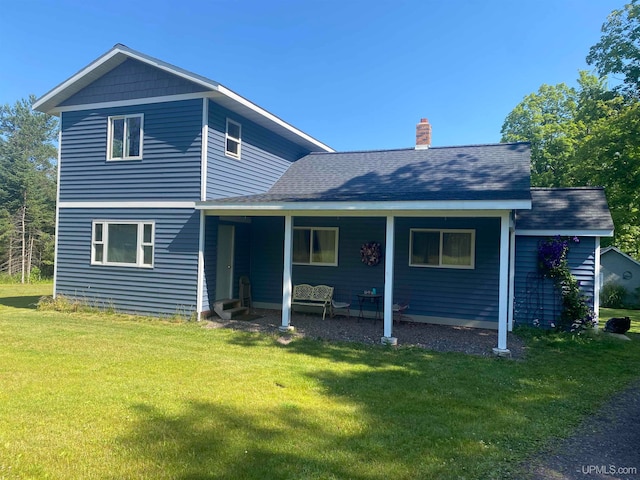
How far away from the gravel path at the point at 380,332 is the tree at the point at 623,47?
34.4 ft

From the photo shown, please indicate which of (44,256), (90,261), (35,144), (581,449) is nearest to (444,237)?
(581,449)

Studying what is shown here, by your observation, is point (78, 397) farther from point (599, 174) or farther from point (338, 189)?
point (599, 174)

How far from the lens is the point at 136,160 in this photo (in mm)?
10336

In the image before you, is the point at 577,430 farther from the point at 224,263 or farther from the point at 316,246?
the point at 224,263

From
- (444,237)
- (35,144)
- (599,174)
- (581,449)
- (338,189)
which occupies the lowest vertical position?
(581,449)

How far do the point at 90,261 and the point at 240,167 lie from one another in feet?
15.2

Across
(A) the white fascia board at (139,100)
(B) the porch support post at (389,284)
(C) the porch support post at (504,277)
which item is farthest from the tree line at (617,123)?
(A) the white fascia board at (139,100)

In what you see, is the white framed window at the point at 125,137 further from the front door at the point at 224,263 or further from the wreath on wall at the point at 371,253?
the wreath on wall at the point at 371,253

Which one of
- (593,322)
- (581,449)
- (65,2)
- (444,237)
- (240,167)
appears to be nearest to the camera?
A: (581,449)

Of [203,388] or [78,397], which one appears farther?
[203,388]

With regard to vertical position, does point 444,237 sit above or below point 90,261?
above

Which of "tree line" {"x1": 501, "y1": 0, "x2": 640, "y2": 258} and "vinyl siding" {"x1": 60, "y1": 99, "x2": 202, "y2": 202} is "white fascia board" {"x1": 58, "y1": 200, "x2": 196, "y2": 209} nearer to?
"vinyl siding" {"x1": 60, "y1": 99, "x2": 202, "y2": 202}

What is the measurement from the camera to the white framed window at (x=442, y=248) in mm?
10055

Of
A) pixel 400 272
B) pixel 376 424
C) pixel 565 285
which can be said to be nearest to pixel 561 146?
pixel 565 285
